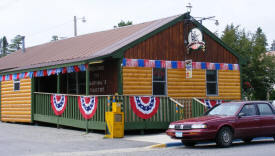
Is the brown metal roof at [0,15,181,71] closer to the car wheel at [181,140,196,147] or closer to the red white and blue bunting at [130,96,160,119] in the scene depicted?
the red white and blue bunting at [130,96,160,119]

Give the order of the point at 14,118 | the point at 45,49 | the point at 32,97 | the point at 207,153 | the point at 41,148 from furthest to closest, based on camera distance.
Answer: the point at 45,49 < the point at 14,118 < the point at 32,97 < the point at 41,148 < the point at 207,153

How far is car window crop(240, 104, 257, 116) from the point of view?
14.8 m

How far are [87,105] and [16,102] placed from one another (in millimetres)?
7168

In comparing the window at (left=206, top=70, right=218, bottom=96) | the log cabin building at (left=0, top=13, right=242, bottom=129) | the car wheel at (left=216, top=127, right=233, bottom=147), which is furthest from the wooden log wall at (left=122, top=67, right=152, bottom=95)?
the car wheel at (left=216, top=127, right=233, bottom=147)

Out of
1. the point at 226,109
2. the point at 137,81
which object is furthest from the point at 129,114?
the point at 226,109

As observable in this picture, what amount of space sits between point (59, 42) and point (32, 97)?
746cm

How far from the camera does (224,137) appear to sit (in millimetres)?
13914

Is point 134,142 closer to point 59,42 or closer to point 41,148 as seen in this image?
point 41,148

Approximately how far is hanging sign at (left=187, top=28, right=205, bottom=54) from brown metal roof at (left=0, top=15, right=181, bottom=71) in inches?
46.5

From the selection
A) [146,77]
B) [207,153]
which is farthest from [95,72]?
[207,153]

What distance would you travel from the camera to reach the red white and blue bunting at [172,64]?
2008 cm

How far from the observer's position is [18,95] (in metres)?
24.0

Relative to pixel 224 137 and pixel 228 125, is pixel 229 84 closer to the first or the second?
pixel 228 125

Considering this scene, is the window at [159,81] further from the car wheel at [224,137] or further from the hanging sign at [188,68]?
the car wheel at [224,137]
